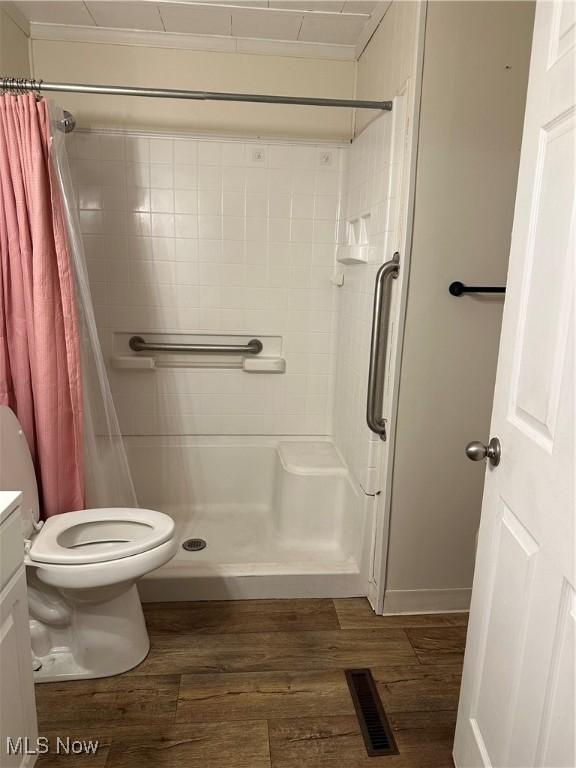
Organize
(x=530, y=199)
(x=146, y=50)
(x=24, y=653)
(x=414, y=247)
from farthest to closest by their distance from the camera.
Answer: (x=146, y=50) < (x=414, y=247) < (x=24, y=653) < (x=530, y=199)

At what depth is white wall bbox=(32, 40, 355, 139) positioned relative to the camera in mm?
2371

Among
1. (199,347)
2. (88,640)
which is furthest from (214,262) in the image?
(88,640)

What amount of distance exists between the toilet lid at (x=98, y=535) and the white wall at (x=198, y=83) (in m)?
1.76

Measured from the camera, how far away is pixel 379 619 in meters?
2.05

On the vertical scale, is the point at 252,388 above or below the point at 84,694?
above

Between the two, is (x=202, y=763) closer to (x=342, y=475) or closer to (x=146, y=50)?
(x=342, y=475)

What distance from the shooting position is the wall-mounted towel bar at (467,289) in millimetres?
1818

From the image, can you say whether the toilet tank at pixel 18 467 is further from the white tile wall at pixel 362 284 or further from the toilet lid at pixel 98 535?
the white tile wall at pixel 362 284

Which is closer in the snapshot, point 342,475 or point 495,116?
point 495,116

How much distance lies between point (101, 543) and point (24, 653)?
631mm

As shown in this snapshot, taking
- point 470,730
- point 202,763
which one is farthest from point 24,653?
point 470,730

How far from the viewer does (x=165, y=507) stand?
9.09ft

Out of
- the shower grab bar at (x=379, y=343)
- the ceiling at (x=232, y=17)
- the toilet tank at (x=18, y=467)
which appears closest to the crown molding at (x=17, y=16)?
the ceiling at (x=232, y=17)
